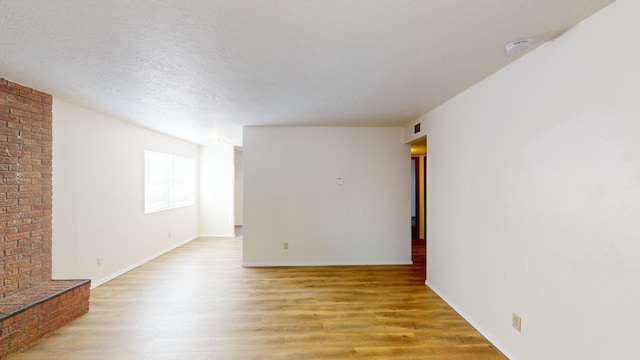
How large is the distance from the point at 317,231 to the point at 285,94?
2.55 m

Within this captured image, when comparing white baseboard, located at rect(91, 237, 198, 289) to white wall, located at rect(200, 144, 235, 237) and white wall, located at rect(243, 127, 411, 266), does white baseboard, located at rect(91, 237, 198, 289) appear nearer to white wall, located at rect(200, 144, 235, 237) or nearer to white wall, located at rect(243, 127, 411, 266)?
white wall, located at rect(200, 144, 235, 237)

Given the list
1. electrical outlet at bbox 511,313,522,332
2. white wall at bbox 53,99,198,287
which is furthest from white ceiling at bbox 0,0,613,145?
electrical outlet at bbox 511,313,522,332

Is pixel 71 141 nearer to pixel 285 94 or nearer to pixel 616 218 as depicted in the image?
pixel 285 94

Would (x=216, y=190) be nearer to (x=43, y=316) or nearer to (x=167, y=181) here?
(x=167, y=181)

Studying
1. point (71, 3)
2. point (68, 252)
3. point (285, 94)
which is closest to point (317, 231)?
point (285, 94)

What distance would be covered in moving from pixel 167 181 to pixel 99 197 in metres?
1.93

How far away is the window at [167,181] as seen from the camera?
5070 millimetres

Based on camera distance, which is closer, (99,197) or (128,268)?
(99,197)

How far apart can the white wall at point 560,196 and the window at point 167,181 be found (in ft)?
16.6

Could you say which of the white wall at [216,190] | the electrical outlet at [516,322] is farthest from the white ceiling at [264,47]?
the white wall at [216,190]

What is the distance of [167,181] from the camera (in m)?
5.71

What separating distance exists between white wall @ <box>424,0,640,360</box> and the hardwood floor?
0.59m

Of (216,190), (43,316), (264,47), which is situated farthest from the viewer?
(216,190)

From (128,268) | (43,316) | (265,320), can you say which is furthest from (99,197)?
(265,320)
